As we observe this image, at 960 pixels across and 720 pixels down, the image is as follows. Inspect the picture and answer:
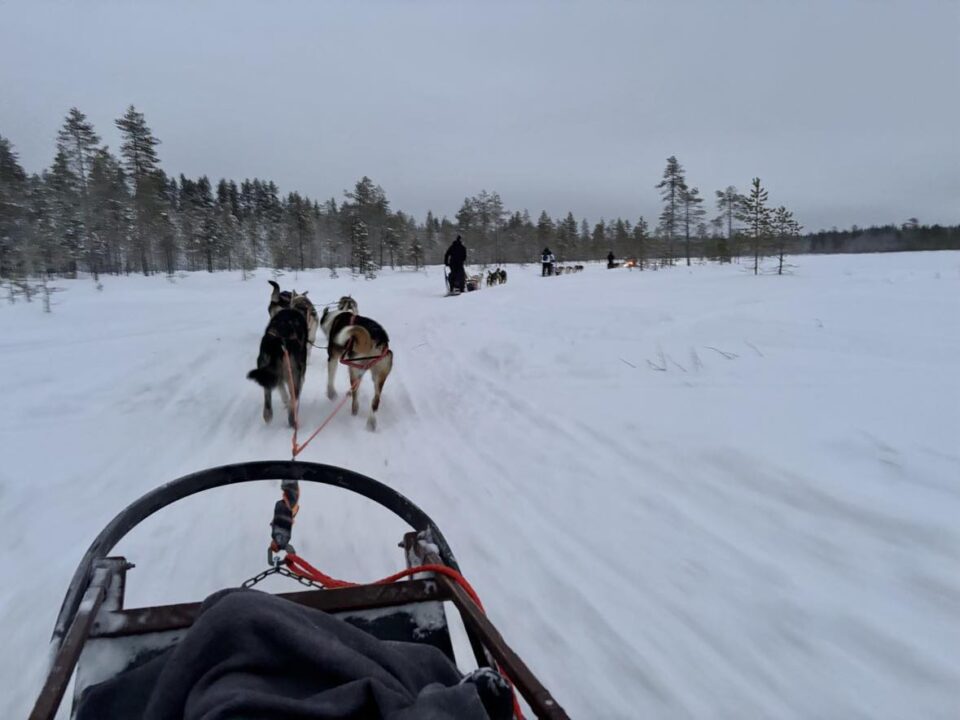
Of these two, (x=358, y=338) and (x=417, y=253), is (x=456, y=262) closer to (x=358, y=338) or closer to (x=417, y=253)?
(x=358, y=338)

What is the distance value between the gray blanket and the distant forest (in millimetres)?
23337

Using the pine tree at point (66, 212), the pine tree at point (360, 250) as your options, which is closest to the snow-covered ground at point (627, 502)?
the pine tree at point (66, 212)

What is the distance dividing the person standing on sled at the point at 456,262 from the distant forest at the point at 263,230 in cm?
1224

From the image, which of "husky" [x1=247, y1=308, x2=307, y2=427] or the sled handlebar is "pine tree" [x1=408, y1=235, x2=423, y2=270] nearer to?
"husky" [x1=247, y1=308, x2=307, y2=427]

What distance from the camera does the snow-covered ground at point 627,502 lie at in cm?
199

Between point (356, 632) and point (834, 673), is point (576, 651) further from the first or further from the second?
point (356, 632)

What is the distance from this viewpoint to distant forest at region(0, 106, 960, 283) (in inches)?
1080

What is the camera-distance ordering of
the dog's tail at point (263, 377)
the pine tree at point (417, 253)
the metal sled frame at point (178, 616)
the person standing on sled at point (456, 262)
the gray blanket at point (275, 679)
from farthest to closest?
the pine tree at point (417, 253), the person standing on sled at point (456, 262), the dog's tail at point (263, 377), the metal sled frame at point (178, 616), the gray blanket at point (275, 679)

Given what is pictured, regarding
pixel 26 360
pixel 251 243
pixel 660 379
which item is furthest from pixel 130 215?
pixel 660 379

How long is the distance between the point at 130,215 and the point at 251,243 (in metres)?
21.8

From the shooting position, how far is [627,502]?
3.24 m

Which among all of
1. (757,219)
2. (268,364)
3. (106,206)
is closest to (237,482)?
(268,364)

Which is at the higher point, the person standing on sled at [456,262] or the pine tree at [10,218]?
the pine tree at [10,218]

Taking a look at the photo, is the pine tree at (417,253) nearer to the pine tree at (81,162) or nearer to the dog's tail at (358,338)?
the pine tree at (81,162)
